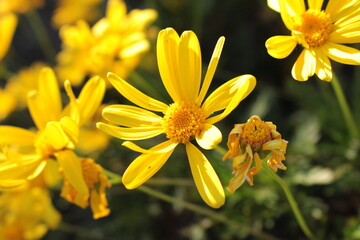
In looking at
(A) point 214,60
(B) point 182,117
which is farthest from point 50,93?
(A) point 214,60

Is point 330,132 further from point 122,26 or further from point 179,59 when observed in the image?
point 122,26

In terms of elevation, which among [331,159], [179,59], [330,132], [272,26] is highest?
[179,59]

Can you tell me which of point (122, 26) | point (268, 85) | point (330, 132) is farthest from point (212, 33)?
point (330, 132)

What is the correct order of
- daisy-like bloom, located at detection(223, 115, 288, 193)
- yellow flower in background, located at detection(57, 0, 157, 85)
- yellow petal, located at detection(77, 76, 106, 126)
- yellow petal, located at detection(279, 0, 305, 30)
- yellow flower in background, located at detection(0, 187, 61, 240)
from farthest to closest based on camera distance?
yellow flower in background, located at detection(0, 187, 61, 240), yellow flower in background, located at detection(57, 0, 157, 85), yellow petal, located at detection(77, 76, 106, 126), yellow petal, located at detection(279, 0, 305, 30), daisy-like bloom, located at detection(223, 115, 288, 193)

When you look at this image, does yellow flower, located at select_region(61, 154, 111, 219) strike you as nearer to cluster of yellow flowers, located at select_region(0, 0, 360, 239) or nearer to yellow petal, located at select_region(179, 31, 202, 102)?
cluster of yellow flowers, located at select_region(0, 0, 360, 239)

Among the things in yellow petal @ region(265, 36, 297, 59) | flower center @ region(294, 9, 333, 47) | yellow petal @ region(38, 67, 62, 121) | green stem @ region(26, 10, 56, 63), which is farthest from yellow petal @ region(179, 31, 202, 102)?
green stem @ region(26, 10, 56, 63)

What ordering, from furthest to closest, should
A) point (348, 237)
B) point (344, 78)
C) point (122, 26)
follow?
1. point (344, 78)
2. point (122, 26)
3. point (348, 237)
